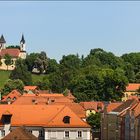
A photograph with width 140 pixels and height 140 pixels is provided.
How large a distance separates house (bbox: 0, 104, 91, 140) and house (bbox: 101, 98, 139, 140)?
19.5ft

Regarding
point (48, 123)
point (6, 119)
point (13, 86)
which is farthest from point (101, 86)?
point (48, 123)

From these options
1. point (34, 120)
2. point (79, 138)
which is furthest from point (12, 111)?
point (79, 138)

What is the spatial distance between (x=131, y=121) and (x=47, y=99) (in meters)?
34.3

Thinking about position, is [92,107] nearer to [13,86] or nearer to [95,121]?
[95,121]

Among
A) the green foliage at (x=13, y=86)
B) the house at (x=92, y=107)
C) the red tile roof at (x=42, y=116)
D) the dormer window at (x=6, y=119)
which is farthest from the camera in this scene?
the green foliage at (x=13, y=86)

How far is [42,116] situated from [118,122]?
11.5 m

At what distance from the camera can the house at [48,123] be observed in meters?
63.9

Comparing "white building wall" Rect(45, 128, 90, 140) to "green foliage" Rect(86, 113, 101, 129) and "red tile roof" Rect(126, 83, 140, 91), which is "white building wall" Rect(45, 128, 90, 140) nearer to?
"green foliage" Rect(86, 113, 101, 129)

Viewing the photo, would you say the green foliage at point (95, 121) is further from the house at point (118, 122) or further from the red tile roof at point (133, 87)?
the red tile roof at point (133, 87)

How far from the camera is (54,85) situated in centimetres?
15788

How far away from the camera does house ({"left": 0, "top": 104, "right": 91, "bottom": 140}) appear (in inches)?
2517

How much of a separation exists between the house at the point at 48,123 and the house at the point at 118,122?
5.95m

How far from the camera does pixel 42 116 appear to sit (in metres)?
66.4

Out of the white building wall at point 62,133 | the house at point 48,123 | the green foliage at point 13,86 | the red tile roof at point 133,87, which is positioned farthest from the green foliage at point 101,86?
the white building wall at point 62,133
